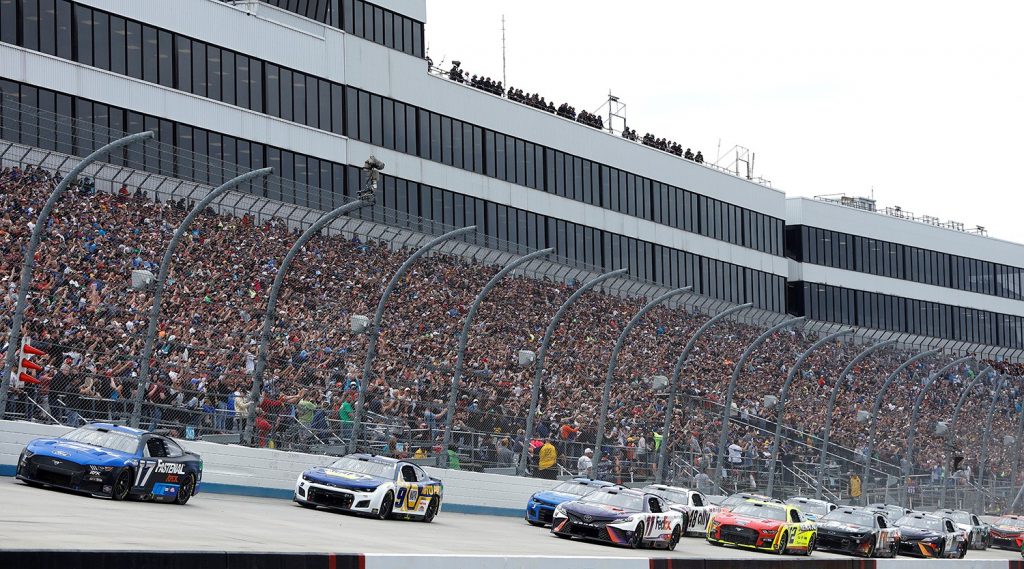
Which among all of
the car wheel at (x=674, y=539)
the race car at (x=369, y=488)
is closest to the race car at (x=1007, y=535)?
the car wheel at (x=674, y=539)

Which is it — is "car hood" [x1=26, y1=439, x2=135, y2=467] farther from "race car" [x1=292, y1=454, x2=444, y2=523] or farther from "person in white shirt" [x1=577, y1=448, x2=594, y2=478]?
"person in white shirt" [x1=577, y1=448, x2=594, y2=478]

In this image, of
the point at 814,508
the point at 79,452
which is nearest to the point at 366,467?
the point at 79,452

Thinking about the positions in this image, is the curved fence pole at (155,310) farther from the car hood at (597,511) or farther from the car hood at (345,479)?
the car hood at (597,511)

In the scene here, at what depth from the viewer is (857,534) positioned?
32.6m

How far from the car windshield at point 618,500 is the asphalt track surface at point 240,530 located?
93cm

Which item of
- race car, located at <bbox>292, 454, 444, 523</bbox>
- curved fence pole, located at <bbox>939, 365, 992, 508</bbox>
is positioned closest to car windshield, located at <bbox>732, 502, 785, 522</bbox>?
race car, located at <bbox>292, 454, 444, 523</bbox>

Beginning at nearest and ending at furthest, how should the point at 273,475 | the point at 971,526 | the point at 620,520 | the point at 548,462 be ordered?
the point at 620,520, the point at 273,475, the point at 548,462, the point at 971,526

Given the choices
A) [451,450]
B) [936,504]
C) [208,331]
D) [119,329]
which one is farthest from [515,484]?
[936,504]

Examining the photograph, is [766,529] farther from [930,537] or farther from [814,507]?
[930,537]

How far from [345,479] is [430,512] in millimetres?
2029

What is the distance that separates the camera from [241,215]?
43.5m

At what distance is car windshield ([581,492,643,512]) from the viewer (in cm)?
2683

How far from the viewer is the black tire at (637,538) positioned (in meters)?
26.2

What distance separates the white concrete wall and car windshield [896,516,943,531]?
9.14 meters
